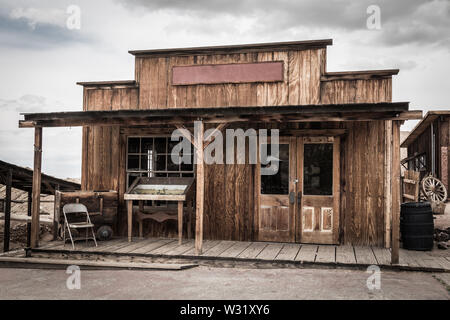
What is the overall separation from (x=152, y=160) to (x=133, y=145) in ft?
2.06

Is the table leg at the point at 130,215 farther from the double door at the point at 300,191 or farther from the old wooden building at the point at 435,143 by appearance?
the old wooden building at the point at 435,143

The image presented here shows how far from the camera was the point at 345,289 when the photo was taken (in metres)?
6.34

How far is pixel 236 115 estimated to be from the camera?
819cm

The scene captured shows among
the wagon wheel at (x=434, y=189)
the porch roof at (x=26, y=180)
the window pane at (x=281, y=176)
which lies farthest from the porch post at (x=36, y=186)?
the wagon wheel at (x=434, y=189)

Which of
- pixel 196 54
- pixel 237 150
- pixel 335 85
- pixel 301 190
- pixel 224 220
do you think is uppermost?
pixel 196 54

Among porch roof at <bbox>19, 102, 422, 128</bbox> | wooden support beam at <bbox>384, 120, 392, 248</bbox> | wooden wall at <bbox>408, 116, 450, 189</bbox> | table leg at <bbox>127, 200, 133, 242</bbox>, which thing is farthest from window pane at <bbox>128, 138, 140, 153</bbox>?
wooden wall at <bbox>408, 116, 450, 189</bbox>

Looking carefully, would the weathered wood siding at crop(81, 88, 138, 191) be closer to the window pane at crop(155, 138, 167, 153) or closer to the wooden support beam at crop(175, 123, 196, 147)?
the window pane at crop(155, 138, 167, 153)

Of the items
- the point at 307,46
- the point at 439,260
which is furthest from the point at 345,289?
the point at 307,46

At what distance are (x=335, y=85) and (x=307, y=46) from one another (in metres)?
1.10

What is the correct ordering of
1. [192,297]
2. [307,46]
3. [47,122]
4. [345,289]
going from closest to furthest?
[192,297], [345,289], [47,122], [307,46]

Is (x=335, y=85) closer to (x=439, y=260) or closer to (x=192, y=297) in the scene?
(x=439, y=260)

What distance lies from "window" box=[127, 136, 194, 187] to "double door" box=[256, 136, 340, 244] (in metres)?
1.90

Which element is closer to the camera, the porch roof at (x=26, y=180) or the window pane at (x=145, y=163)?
the window pane at (x=145, y=163)

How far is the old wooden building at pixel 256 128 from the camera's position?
30.2 feet
